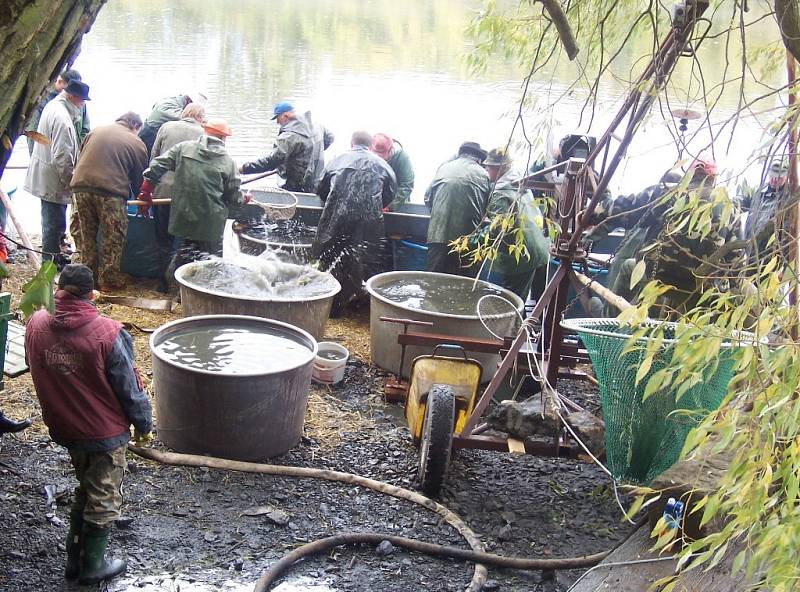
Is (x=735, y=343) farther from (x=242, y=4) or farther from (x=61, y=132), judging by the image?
(x=242, y=4)

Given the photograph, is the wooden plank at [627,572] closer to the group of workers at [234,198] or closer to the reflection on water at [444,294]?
the group of workers at [234,198]

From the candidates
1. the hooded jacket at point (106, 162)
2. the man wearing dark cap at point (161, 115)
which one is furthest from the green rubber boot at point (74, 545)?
the man wearing dark cap at point (161, 115)

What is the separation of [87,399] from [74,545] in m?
0.86

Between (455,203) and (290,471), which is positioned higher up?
(455,203)

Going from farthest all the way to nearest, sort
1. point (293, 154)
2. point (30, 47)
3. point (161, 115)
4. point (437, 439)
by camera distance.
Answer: point (161, 115) → point (293, 154) → point (437, 439) → point (30, 47)

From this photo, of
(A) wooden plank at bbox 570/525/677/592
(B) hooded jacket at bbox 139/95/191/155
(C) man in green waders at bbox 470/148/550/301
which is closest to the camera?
(A) wooden plank at bbox 570/525/677/592

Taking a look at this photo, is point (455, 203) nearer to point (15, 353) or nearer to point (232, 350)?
point (232, 350)

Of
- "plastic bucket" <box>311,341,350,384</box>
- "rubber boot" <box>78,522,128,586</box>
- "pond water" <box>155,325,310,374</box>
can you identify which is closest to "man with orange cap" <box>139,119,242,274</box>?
"plastic bucket" <box>311,341,350,384</box>

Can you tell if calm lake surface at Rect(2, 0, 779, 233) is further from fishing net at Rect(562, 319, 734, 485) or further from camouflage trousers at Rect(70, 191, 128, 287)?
fishing net at Rect(562, 319, 734, 485)

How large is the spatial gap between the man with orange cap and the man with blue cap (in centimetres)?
127

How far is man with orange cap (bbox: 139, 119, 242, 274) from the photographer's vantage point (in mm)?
8758

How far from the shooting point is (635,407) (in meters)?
4.91

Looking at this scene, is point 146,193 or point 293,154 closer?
point 146,193

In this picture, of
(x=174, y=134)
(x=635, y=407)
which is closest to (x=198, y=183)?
(x=174, y=134)
